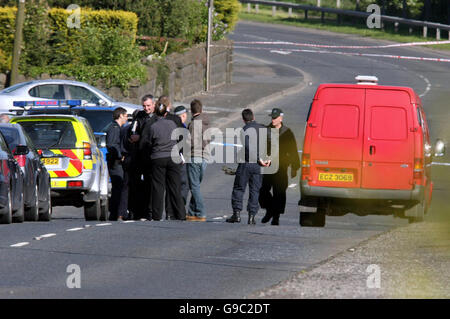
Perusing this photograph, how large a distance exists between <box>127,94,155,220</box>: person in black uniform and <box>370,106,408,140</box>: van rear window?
Result: 397 centimetres

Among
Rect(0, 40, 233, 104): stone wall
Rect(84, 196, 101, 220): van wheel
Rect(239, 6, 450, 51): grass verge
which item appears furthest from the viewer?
Rect(239, 6, 450, 51): grass verge

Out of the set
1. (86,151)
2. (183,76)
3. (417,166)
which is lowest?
(183,76)

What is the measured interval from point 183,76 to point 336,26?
93.5 ft

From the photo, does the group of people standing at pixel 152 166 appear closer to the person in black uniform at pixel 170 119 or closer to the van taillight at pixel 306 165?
the person in black uniform at pixel 170 119

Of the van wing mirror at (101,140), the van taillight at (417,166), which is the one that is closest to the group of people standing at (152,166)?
the van wing mirror at (101,140)

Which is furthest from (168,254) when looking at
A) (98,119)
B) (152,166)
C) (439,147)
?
(98,119)

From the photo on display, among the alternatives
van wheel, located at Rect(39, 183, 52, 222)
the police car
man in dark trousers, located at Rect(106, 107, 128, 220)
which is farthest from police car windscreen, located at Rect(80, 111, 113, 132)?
van wheel, located at Rect(39, 183, 52, 222)

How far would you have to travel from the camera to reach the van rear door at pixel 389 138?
15.5m

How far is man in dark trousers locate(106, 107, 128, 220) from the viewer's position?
60.7 ft

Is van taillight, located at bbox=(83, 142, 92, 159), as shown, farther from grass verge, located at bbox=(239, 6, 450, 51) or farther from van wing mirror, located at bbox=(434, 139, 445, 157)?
grass verge, located at bbox=(239, 6, 450, 51)

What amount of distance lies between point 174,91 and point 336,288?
94.6 feet

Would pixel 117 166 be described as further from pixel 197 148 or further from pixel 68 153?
pixel 197 148

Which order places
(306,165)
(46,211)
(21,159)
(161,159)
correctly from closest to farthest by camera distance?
(306,165)
(21,159)
(161,159)
(46,211)

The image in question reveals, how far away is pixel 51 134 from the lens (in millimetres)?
18031
